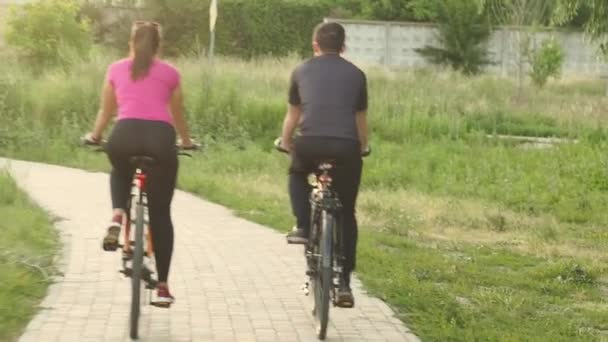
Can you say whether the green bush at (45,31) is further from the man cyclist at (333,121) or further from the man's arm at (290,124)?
the man cyclist at (333,121)

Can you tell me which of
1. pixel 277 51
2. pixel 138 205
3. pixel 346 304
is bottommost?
pixel 277 51

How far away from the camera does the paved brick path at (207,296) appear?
803 centimetres

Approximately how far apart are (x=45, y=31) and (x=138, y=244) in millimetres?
22216

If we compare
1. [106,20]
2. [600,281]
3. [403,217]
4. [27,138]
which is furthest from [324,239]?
[106,20]

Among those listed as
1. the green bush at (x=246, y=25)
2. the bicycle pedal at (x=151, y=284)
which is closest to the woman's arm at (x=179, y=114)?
the bicycle pedal at (x=151, y=284)

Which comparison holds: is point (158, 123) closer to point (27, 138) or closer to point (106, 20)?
point (27, 138)

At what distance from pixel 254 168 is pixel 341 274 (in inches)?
424

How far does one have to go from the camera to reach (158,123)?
306 inches

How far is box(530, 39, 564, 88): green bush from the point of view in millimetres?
33781

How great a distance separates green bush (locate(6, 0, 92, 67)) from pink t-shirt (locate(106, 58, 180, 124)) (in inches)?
832

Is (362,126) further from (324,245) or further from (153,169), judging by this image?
(153,169)

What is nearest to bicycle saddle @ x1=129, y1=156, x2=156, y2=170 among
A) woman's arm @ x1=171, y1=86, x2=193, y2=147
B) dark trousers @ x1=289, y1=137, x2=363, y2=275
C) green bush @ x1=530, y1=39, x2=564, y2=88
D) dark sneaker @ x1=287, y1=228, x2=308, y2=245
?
woman's arm @ x1=171, y1=86, x2=193, y2=147

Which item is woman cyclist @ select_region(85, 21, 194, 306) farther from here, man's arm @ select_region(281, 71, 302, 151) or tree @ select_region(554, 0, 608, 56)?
tree @ select_region(554, 0, 608, 56)

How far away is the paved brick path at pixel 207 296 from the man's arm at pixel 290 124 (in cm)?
106
